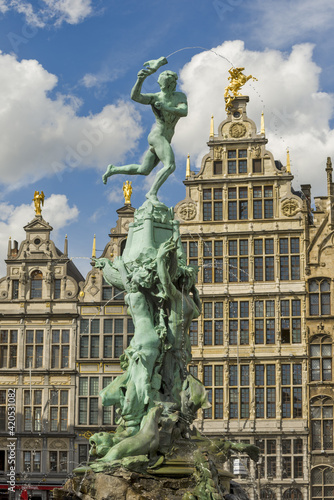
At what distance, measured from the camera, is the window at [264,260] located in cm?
4822

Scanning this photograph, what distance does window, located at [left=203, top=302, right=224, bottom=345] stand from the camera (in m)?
48.1

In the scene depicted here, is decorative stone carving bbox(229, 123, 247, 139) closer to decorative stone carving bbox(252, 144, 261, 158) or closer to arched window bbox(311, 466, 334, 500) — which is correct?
decorative stone carving bbox(252, 144, 261, 158)

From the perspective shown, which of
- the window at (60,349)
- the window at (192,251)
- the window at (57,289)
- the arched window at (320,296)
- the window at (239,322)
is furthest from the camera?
the window at (57,289)

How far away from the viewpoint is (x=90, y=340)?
49219 mm

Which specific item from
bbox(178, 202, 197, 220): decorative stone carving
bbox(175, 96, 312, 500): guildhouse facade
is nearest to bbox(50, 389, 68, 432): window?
bbox(175, 96, 312, 500): guildhouse facade

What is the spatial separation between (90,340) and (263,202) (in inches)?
446

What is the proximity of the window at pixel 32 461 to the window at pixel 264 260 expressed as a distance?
46.5ft

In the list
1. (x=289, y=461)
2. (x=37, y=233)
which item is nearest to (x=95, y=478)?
(x=289, y=461)

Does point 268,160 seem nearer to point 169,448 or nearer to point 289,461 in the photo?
point 289,461

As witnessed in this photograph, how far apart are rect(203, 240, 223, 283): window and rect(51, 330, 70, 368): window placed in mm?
7837

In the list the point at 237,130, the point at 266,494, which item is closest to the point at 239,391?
the point at 266,494

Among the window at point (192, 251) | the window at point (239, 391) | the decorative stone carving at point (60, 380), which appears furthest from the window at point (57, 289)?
the window at point (239, 391)

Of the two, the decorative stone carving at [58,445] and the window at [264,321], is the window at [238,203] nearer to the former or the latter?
the window at [264,321]

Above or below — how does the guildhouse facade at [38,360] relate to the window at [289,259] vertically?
below
